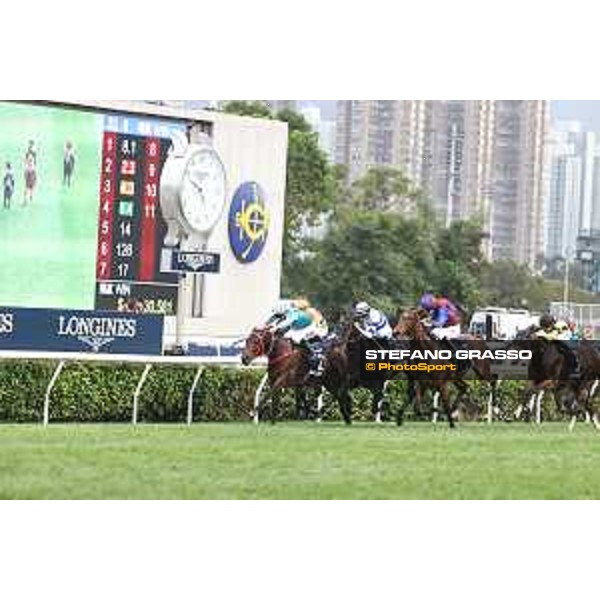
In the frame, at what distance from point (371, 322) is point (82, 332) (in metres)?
1.57

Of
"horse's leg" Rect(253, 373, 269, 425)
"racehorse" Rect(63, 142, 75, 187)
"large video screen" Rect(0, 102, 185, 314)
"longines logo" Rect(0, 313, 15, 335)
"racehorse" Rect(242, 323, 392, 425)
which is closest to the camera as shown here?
"longines logo" Rect(0, 313, 15, 335)

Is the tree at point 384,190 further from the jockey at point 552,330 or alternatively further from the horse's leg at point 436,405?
the horse's leg at point 436,405

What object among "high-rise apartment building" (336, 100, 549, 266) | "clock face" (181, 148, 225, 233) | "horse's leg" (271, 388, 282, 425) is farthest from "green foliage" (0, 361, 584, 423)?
"clock face" (181, 148, 225, 233)

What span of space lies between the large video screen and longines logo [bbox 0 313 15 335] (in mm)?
388

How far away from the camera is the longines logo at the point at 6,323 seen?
1145 centimetres

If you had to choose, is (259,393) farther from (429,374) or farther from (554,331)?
(554,331)

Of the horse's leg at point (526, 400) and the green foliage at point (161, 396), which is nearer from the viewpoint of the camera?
the green foliage at point (161, 396)

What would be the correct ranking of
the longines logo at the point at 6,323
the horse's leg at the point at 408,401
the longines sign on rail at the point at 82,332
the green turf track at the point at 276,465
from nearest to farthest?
the green turf track at the point at 276,465 → the longines logo at the point at 6,323 → the longines sign on rail at the point at 82,332 → the horse's leg at the point at 408,401

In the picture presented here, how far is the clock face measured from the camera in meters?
12.0

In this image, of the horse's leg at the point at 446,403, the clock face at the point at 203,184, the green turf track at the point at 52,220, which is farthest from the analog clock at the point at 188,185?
the horse's leg at the point at 446,403

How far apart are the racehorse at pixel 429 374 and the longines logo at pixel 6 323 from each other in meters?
2.07

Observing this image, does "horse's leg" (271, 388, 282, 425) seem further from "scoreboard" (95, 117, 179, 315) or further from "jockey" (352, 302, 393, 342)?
"scoreboard" (95, 117, 179, 315)

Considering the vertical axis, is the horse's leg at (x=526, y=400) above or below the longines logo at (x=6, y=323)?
below
